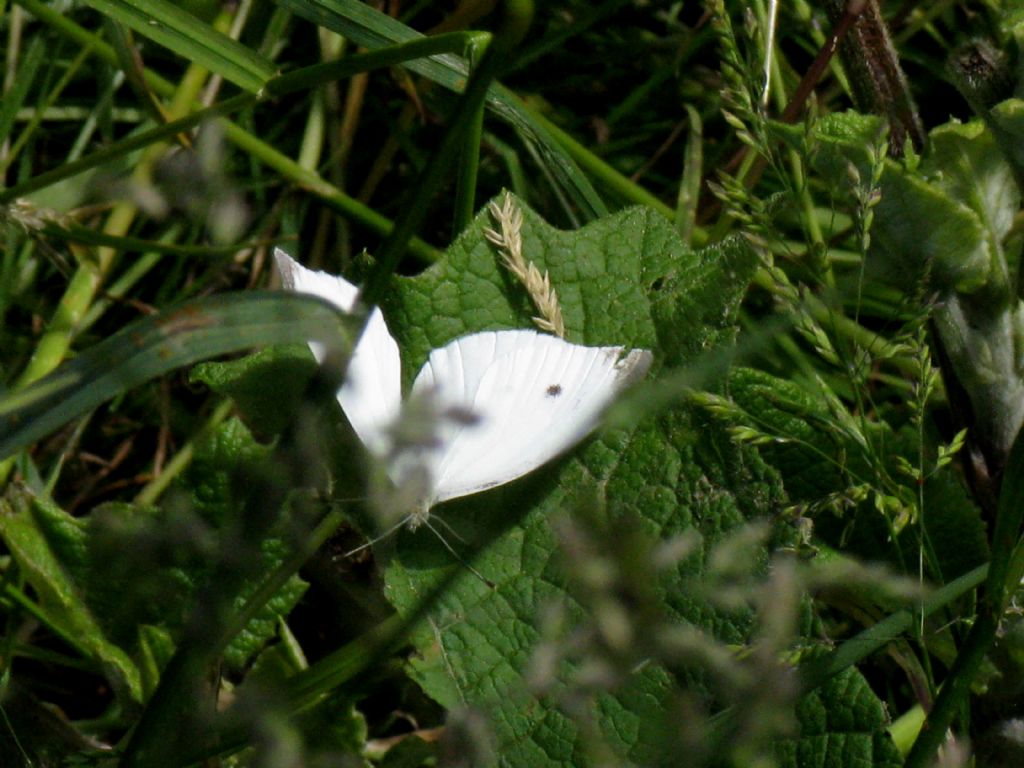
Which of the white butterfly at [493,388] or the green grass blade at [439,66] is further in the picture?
the green grass blade at [439,66]

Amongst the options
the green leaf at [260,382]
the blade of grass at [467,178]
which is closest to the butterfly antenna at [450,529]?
the green leaf at [260,382]

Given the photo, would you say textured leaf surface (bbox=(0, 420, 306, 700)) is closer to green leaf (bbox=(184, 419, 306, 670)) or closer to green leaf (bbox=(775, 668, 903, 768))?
green leaf (bbox=(184, 419, 306, 670))

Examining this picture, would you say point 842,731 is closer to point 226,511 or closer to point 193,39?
point 226,511

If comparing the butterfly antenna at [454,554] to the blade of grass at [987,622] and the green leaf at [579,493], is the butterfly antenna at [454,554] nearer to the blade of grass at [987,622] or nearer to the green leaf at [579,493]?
the green leaf at [579,493]

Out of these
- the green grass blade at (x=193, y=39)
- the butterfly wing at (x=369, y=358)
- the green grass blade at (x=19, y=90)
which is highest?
the green grass blade at (x=19, y=90)

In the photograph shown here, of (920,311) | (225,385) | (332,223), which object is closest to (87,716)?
(225,385)

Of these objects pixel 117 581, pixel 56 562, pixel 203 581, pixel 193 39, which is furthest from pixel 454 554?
pixel 193 39
